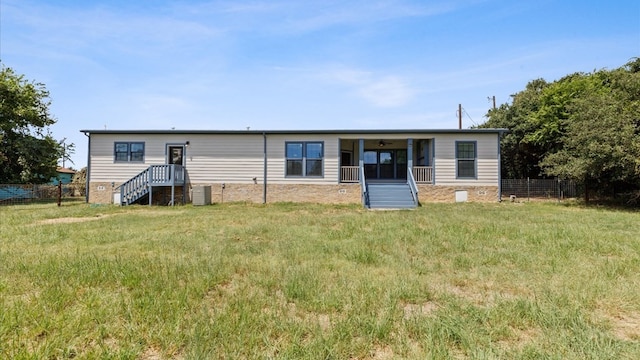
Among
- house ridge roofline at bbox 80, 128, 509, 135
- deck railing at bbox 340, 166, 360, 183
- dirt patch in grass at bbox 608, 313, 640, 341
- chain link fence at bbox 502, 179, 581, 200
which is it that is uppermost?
house ridge roofline at bbox 80, 128, 509, 135

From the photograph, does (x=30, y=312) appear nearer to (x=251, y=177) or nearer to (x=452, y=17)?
(x=452, y=17)

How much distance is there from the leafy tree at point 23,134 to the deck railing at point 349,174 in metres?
18.5

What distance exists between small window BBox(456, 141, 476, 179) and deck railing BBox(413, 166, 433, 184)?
4.08 feet

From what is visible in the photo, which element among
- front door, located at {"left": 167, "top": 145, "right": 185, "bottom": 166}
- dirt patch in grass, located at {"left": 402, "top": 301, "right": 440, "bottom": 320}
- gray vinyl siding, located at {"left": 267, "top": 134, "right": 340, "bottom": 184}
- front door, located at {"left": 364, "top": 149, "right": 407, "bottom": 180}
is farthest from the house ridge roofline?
dirt patch in grass, located at {"left": 402, "top": 301, "right": 440, "bottom": 320}

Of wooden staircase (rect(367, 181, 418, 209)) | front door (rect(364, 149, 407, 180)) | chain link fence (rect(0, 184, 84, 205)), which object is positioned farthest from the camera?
chain link fence (rect(0, 184, 84, 205))

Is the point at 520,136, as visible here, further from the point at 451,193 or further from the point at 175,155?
the point at 175,155

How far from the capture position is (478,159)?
14.9 meters

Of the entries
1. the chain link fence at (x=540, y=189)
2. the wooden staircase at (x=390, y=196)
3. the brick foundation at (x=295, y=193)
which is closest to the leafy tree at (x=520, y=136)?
the chain link fence at (x=540, y=189)

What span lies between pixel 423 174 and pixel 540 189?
23.8ft

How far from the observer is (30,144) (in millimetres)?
18984

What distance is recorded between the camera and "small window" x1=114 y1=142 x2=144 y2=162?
15.8 meters

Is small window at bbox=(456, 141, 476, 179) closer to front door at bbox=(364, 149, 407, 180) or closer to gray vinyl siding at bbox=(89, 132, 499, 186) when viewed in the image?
gray vinyl siding at bbox=(89, 132, 499, 186)

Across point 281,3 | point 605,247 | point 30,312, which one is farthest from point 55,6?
point 605,247

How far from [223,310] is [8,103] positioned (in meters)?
24.7
